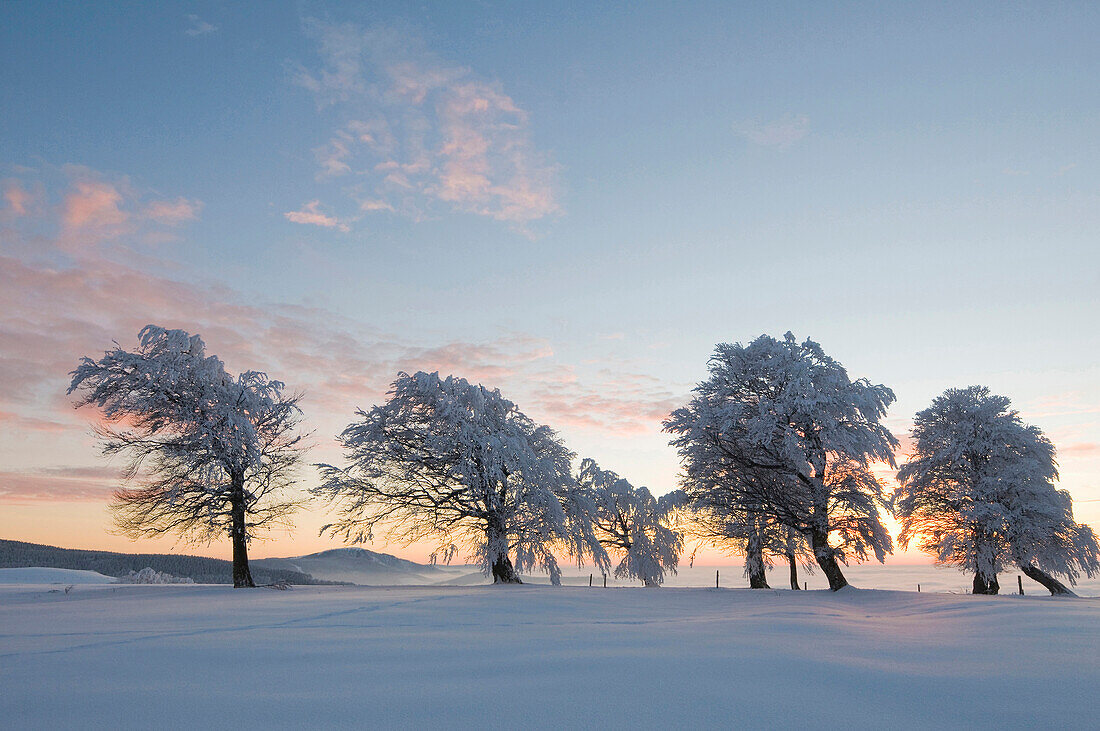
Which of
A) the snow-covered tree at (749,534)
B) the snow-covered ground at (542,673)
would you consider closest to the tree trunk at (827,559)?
the snow-covered tree at (749,534)

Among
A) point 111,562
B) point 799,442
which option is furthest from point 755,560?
point 111,562

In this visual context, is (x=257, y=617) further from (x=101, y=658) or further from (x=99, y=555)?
(x=99, y=555)

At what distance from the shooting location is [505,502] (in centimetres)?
2708

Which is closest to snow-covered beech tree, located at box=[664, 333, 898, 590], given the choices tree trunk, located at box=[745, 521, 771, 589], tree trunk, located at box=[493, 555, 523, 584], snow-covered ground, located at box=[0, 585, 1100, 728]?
tree trunk, located at box=[745, 521, 771, 589]

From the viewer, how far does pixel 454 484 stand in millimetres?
27016

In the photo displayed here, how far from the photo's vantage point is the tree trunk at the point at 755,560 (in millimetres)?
27453

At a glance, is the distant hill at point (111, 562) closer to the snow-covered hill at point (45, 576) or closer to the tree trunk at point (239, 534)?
the snow-covered hill at point (45, 576)

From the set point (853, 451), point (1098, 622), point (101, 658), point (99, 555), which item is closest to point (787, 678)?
point (101, 658)

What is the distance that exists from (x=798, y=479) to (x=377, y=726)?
24.2 metres

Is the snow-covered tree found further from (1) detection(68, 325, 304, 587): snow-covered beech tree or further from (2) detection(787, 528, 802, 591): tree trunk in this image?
(1) detection(68, 325, 304, 587): snow-covered beech tree

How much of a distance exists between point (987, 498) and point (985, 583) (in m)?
4.22

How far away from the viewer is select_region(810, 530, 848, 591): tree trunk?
23.4 metres

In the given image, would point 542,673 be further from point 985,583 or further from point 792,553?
point 985,583

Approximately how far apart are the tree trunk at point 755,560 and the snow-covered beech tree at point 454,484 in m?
7.10
